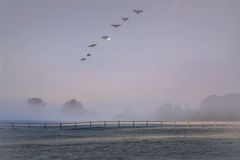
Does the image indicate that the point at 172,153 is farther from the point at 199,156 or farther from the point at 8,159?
the point at 8,159

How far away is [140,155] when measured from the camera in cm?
4653

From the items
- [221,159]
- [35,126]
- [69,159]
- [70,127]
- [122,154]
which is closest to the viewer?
[221,159]

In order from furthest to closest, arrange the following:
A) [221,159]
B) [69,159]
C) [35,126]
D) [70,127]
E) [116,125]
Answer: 1. [116,125]
2. [70,127]
3. [35,126]
4. [69,159]
5. [221,159]

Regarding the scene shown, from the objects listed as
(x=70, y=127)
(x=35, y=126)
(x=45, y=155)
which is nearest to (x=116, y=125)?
(x=70, y=127)

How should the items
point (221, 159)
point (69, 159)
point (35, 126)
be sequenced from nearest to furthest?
point (221, 159), point (69, 159), point (35, 126)

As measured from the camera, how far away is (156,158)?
42938 mm

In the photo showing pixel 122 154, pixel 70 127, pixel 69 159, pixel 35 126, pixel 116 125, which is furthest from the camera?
pixel 116 125

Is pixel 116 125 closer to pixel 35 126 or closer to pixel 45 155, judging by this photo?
pixel 35 126

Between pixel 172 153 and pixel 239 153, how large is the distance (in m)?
6.97

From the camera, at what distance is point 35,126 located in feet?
381

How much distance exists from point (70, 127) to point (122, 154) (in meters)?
78.3

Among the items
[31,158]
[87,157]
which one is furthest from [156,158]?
[31,158]

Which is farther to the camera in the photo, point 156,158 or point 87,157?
point 87,157

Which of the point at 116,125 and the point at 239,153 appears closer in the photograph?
the point at 239,153
